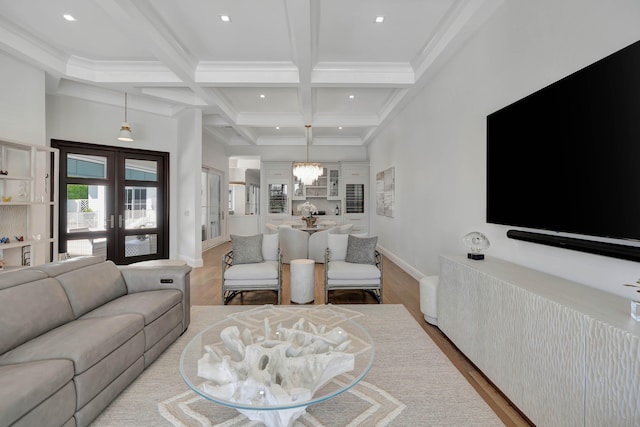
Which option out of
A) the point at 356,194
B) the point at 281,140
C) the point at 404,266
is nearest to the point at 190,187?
the point at 281,140

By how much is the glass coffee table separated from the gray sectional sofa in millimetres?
532

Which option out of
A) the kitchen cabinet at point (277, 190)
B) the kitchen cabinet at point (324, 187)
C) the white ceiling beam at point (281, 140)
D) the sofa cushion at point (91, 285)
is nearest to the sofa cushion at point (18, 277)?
the sofa cushion at point (91, 285)

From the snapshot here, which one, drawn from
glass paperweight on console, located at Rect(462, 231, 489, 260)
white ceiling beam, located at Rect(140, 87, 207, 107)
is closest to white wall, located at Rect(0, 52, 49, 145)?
white ceiling beam, located at Rect(140, 87, 207, 107)

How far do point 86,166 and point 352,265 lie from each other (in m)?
5.03

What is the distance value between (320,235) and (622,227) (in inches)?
188

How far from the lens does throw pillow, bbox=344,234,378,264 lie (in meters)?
3.88

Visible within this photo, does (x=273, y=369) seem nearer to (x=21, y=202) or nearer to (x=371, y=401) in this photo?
(x=371, y=401)

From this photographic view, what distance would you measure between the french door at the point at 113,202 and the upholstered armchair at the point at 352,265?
388cm

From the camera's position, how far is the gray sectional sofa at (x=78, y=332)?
1.41 metres

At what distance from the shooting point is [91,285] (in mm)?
2402

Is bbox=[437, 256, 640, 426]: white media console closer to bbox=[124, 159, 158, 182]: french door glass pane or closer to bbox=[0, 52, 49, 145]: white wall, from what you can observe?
bbox=[0, 52, 49, 145]: white wall

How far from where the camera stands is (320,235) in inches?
237

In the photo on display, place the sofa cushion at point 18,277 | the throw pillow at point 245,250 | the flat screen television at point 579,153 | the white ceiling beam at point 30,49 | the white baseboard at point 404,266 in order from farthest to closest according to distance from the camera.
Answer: the white baseboard at point 404,266 < the throw pillow at point 245,250 < the white ceiling beam at point 30,49 < the sofa cushion at point 18,277 < the flat screen television at point 579,153

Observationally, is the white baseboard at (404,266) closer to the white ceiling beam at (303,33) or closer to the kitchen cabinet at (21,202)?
the white ceiling beam at (303,33)
